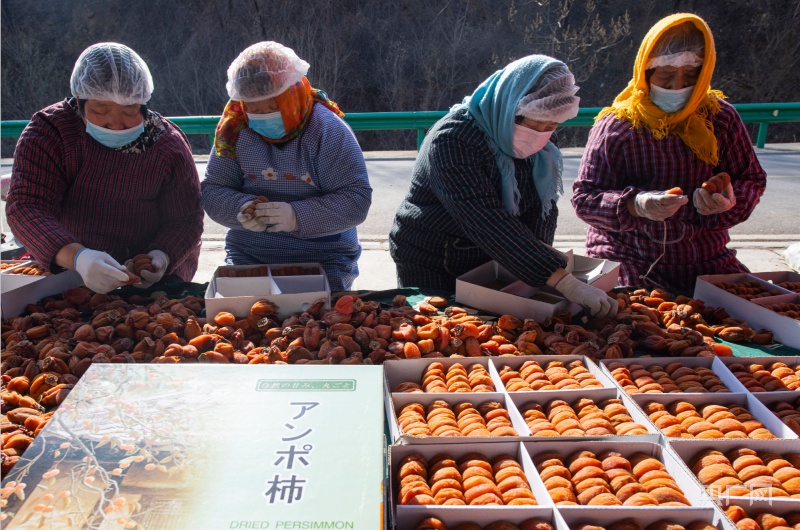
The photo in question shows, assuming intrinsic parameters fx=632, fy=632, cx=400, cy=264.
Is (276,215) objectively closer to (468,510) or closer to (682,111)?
(468,510)

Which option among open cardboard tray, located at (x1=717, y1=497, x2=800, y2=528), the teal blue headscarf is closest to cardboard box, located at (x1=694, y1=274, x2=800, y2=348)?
the teal blue headscarf

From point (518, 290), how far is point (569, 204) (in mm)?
4786

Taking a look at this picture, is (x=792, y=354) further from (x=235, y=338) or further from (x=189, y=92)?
(x=189, y=92)

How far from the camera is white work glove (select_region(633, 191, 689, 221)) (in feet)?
7.94

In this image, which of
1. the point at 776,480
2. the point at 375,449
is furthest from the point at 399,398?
the point at 776,480

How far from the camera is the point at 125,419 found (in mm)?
1111

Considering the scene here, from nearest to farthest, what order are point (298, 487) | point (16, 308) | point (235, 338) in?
point (298, 487)
point (235, 338)
point (16, 308)

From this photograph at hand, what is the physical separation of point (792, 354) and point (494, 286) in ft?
3.43

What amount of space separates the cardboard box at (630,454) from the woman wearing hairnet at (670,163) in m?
1.42

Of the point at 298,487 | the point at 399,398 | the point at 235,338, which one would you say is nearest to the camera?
the point at 298,487

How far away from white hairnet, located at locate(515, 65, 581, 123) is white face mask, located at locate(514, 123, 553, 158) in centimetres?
8

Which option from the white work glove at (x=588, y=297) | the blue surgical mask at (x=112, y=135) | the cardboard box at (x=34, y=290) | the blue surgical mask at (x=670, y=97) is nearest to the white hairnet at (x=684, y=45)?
the blue surgical mask at (x=670, y=97)

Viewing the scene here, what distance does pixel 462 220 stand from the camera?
2.39 meters

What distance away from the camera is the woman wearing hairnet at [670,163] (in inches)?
105
